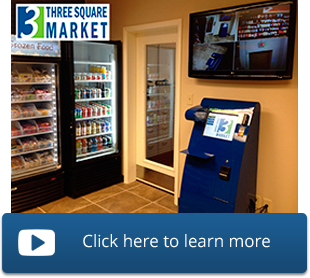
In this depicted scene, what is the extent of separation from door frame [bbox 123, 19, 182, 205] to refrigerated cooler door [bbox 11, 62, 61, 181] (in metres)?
1.06

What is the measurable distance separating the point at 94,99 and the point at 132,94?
61 cm

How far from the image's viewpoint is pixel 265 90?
305 cm

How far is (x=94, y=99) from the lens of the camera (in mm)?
4426

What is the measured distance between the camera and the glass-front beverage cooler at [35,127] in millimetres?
3705

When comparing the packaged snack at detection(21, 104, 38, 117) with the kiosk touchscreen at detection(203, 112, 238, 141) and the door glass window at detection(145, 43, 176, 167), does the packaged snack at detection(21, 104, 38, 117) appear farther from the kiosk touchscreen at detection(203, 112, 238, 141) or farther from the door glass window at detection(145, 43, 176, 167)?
the kiosk touchscreen at detection(203, 112, 238, 141)

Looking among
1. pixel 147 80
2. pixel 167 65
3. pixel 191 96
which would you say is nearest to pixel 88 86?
pixel 147 80

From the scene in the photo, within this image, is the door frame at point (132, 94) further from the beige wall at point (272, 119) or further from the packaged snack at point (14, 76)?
the packaged snack at point (14, 76)

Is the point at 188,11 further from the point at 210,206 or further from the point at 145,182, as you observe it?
the point at 145,182

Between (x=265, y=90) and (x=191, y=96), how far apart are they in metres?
0.94

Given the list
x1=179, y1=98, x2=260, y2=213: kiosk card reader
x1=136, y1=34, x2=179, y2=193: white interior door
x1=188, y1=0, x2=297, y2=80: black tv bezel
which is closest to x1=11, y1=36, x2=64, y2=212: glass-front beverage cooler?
x1=136, y1=34, x2=179, y2=193: white interior door

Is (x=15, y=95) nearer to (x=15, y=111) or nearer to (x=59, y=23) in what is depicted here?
(x=15, y=111)

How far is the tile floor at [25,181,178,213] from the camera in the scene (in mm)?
3912

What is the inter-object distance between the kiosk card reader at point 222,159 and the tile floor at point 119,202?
3.14 feet

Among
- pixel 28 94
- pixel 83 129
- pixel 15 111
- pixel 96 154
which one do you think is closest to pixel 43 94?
pixel 28 94
